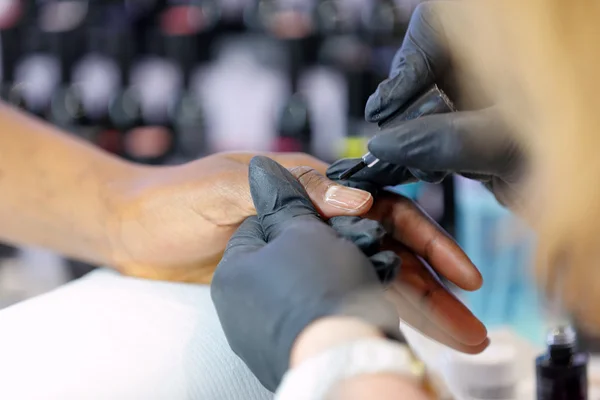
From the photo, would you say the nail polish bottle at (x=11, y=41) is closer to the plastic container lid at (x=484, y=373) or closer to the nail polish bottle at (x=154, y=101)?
the nail polish bottle at (x=154, y=101)

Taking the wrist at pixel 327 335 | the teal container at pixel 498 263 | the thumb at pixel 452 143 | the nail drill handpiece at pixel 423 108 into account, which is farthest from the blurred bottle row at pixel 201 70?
the wrist at pixel 327 335

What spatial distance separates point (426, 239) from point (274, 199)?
25cm

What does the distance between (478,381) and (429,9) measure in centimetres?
62

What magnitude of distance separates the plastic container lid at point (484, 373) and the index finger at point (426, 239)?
0.31 meters

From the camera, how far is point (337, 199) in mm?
628

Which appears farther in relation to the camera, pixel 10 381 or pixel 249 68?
pixel 249 68

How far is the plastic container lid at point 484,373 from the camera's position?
0.98 meters

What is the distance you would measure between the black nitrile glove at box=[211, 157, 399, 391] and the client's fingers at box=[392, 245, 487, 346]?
0.81 feet

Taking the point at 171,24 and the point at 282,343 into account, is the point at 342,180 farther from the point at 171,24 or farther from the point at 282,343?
the point at 171,24

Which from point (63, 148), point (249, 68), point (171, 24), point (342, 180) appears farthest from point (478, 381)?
point (171, 24)

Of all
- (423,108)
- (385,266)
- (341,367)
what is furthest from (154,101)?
(341,367)

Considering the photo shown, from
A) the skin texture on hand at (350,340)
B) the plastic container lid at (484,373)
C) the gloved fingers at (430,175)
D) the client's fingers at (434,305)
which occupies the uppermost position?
the gloved fingers at (430,175)

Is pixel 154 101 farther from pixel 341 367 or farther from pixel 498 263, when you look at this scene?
pixel 341 367

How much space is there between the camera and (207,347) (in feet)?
2.11
